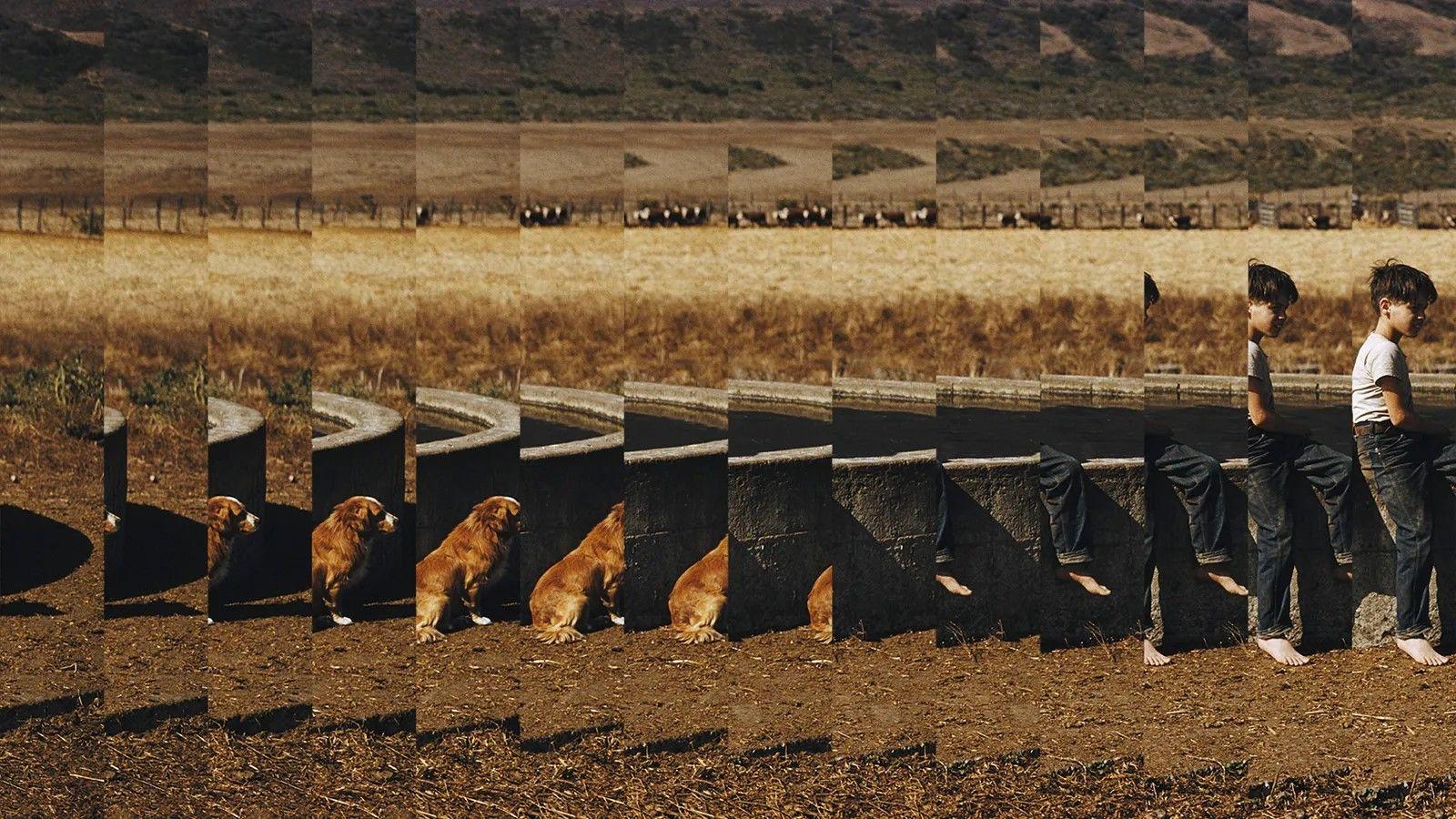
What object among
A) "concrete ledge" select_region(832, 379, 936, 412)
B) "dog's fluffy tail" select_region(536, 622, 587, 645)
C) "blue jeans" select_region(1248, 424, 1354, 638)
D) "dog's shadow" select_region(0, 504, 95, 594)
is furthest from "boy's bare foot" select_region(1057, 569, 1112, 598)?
"dog's shadow" select_region(0, 504, 95, 594)

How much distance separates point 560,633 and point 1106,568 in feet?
7.69

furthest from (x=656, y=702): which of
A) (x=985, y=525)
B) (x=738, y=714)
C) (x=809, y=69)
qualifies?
(x=809, y=69)

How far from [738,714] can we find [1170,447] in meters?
2.15

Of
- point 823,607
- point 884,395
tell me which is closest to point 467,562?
point 823,607

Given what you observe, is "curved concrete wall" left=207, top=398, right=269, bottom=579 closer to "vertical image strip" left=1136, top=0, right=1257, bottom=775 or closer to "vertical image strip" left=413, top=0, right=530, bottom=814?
"vertical image strip" left=413, top=0, right=530, bottom=814

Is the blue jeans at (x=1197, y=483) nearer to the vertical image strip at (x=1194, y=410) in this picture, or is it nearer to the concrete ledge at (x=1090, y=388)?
the vertical image strip at (x=1194, y=410)

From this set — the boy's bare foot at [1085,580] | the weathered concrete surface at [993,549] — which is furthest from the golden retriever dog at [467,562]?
the boy's bare foot at [1085,580]

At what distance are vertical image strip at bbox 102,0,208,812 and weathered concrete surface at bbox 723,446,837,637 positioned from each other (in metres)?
2.45

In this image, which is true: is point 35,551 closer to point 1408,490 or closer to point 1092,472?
point 1092,472

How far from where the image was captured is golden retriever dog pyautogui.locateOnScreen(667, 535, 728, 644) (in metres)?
5.92

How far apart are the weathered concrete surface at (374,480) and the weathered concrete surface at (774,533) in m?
1.49

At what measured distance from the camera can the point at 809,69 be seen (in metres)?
9.68

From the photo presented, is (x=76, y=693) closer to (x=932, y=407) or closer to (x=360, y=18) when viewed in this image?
(x=360, y=18)

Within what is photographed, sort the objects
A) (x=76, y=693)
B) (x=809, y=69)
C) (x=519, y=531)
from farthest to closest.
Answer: (x=809, y=69)
(x=76, y=693)
(x=519, y=531)
